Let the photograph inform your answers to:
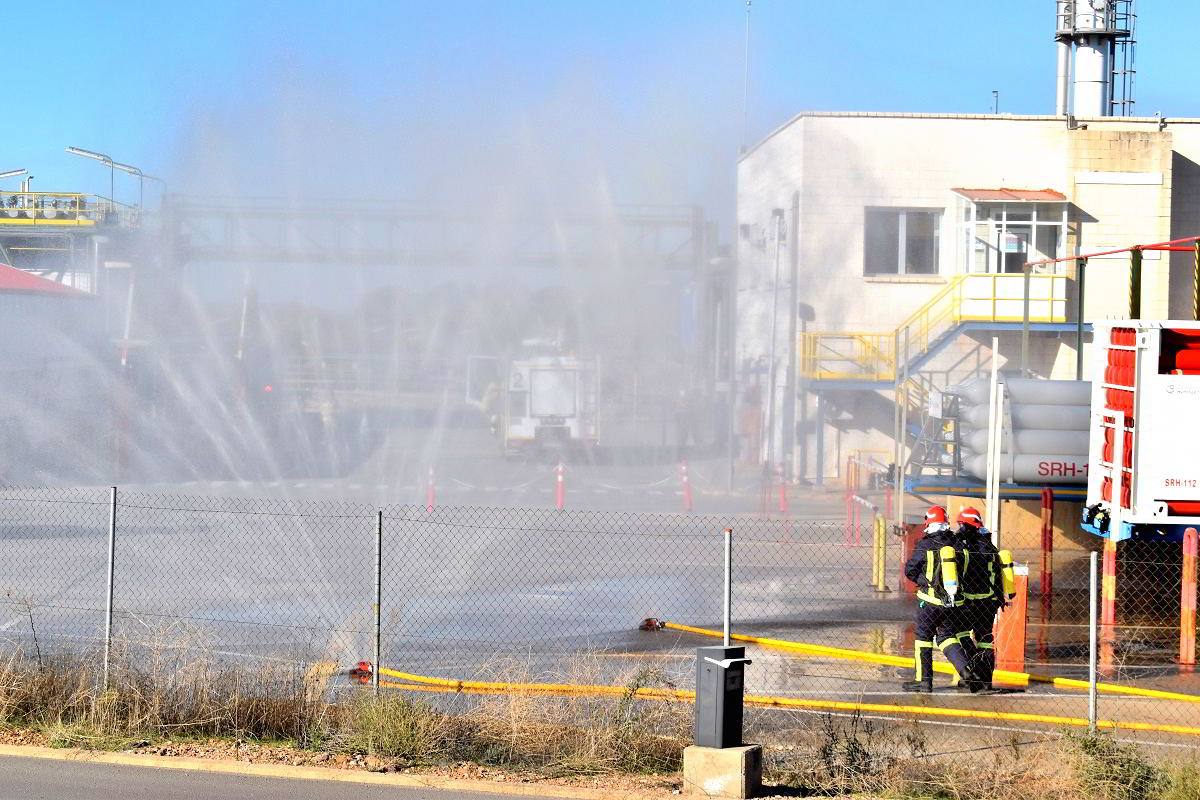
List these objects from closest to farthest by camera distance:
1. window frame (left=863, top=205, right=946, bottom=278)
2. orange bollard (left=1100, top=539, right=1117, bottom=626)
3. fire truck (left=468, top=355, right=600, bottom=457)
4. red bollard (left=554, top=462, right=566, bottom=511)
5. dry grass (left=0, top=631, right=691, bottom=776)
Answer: dry grass (left=0, top=631, right=691, bottom=776), orange bollard (left=1100, top=539, right=1117, bottom=626), red bollard (left=554, top=462, right=566, bottom=511), window frame (left=863, top=205, right=946, bottom=278), fire truck (left=468, top=355, right=600, bottom=457)

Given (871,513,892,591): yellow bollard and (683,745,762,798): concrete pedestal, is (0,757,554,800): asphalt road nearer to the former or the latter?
(683,745,762,798): concrete pedestal

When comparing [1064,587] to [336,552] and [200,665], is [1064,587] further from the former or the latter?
[200,665]

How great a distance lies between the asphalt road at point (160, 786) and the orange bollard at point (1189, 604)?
27.3 ft

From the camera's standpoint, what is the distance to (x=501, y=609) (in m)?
15.3

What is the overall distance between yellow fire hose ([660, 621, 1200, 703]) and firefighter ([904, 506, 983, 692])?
0.71 metres

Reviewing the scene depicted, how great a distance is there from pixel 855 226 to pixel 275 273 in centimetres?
1474

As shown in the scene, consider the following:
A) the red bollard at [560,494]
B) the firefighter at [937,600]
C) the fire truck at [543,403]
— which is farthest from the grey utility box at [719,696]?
the fire truck at [543,403]

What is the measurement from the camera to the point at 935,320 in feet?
109

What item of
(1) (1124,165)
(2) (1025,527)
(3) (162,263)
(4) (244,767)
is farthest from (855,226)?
(4) (244,767)

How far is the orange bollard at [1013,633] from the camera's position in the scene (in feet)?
40.7

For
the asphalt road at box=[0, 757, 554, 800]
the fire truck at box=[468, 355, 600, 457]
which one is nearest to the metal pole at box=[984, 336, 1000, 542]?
the asphalt road at box=[0, 757, 554, 800]

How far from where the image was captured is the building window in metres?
33.8

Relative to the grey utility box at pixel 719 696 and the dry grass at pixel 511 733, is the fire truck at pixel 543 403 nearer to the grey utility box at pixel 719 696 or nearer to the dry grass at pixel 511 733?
the dry grass at pixel 511 733

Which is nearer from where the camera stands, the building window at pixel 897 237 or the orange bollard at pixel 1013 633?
the orange bollard at pixel 1013 633
